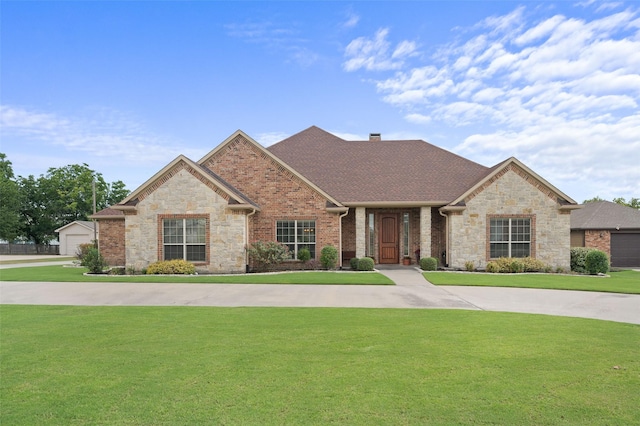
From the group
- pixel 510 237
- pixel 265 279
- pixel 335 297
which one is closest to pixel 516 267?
pixel 510 237

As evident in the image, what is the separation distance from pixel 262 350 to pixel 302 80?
1699 cm

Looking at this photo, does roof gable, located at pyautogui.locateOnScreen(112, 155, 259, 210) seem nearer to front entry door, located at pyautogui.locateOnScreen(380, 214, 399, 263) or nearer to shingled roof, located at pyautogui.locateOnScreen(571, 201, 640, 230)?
front entry door, located at pyautogui.locateOnScreen(380, 214, 399, 263)

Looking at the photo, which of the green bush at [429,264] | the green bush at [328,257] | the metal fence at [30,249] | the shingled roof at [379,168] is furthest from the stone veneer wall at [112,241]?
the metal fence at [30,249]

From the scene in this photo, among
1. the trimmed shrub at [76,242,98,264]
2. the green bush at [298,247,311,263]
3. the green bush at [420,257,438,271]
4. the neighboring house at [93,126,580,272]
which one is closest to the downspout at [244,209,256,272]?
the neighboring house at [93,126,580,272]

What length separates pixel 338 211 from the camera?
1862 cm

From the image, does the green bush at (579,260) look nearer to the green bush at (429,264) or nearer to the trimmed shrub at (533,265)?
the trimmed shrub at (533,265)

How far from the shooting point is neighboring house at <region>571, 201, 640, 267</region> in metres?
22.0

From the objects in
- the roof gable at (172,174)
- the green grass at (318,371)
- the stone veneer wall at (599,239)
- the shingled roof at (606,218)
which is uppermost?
the roof gable at (172,174)

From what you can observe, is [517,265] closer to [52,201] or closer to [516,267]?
[516,267]

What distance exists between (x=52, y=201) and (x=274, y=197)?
165 feet

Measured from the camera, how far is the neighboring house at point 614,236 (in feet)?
72.3

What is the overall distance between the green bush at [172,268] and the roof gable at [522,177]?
41.7 feet

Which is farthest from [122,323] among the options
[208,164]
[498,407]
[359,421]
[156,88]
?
[156,88]

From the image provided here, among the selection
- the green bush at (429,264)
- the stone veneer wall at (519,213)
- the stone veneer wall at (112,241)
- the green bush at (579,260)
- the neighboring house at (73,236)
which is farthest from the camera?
the neighboring house at (73,236)
